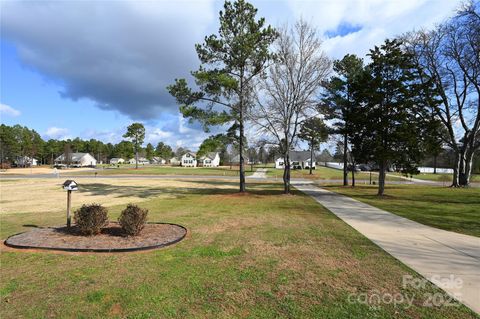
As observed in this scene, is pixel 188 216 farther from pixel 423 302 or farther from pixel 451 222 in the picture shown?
pixel 451 222

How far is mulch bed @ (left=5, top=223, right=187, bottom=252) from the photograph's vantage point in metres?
6.83

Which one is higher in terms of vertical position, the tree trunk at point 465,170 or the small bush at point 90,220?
the tree trunk at point 465,170

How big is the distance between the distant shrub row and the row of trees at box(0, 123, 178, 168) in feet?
218

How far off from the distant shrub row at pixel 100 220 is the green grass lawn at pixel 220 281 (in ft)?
4.47

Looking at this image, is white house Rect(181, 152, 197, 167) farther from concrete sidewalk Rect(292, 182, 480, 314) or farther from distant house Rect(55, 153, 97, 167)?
concrete sidewalk Rect(292, 182, 480, 314)

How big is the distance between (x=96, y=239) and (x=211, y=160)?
331 feet

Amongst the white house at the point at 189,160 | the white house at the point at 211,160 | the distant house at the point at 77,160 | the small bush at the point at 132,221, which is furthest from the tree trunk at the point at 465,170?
the distant house at the point at 77,160

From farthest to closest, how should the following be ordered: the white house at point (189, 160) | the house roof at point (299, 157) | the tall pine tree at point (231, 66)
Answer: the white house at point (189, 160), the house roof at point (299, 157), the tall pine tree at point (231, 66)

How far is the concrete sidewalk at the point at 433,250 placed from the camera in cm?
461

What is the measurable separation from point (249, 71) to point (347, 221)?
13.3 metres

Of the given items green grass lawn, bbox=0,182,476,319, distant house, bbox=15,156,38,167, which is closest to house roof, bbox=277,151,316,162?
distant house, bbox=15,156,38,167

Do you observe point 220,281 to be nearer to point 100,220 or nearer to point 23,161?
point 100,220

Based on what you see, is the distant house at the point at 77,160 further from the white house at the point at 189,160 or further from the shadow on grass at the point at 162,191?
the shadow on grass at the point at 162,191

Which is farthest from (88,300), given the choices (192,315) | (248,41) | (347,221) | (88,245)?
(248,41)
